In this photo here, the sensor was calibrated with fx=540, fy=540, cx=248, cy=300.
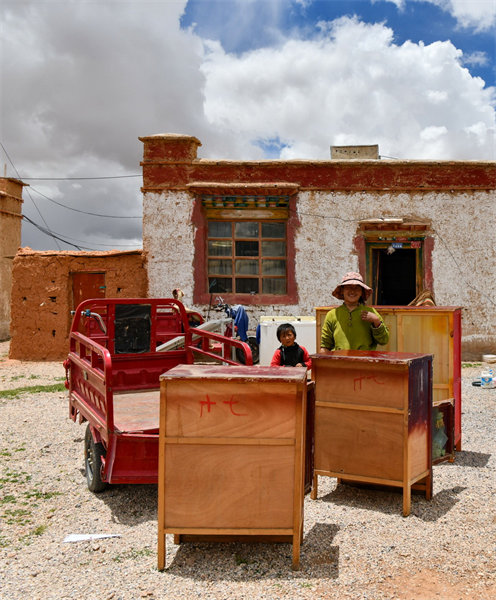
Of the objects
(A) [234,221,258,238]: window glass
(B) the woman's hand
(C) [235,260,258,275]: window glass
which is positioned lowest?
(B) the woman's hand

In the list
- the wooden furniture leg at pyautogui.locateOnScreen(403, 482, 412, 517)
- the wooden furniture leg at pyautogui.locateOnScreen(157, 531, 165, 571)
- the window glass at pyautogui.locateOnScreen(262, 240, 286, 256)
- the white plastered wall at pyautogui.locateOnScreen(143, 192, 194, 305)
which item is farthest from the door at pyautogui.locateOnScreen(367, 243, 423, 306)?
the wooden furniture leg at pyautogui.locateOnScreen(157, 531, 165, 571)

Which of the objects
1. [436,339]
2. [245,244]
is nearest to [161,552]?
[436,339]

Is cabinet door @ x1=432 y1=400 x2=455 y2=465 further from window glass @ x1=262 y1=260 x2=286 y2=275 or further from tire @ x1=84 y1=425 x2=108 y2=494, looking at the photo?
window glass @ x1=262 y1=260 x2=286 y2=275

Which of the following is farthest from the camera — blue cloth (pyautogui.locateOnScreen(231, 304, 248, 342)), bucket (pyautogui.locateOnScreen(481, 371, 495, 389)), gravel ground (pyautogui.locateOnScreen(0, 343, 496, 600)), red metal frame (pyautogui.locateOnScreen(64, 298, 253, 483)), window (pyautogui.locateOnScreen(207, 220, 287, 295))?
window (pyautogui.locateOnScreen(207, 220, 287, 295))

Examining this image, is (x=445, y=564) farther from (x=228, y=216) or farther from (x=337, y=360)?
(x=228, y=216)

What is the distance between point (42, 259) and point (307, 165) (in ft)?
22.1

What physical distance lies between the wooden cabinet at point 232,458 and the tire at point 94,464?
1452 mm

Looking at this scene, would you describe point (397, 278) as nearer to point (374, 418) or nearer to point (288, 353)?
point (288, 353)

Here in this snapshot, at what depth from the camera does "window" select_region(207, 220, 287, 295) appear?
43.5 feet

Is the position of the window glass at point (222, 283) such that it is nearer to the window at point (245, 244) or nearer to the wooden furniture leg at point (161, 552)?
the window at point (245, 244)

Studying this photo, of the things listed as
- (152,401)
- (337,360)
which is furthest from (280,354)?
(152,401)

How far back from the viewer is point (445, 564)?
331cm

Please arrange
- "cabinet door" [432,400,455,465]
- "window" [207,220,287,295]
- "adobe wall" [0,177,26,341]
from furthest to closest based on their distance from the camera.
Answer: "adobe wall" [0,177,26,341] → "window" [207,220,287,295] → "cabinet door" [432,400,455,465]

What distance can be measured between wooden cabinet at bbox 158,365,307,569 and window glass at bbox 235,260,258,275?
32.9ft
